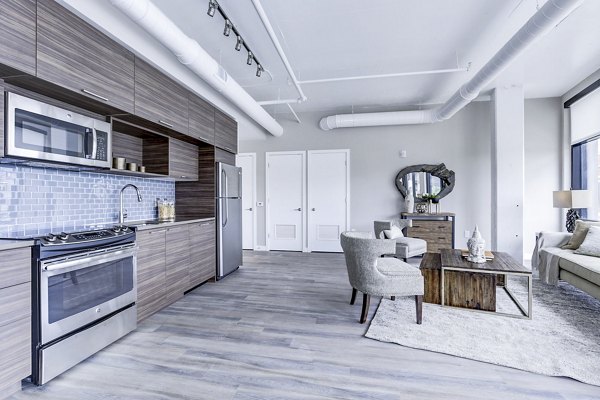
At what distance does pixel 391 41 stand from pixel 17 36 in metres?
3.32

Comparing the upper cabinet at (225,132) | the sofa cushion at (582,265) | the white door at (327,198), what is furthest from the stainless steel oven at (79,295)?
the sofa cushion at (582,265)

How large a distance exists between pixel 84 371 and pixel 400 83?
5.04 metres

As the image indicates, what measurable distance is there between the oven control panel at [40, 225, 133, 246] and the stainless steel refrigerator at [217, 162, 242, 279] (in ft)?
5.31

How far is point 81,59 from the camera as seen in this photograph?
82.1 inches

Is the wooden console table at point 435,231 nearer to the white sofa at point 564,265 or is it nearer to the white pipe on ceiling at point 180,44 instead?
the white sofa at point 564,265

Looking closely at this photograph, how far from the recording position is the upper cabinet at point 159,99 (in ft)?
→ 8.75

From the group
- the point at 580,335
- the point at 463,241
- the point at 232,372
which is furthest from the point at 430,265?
the point at 463,241

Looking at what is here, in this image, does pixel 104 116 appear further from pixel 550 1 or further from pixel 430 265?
pixel 550 1

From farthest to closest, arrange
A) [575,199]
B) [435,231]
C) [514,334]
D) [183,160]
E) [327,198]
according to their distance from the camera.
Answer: [327,198], [435,231], [575,199], [183,160], [514,334]

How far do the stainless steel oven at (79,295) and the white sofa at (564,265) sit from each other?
13.7 feet

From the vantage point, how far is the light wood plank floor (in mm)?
1729

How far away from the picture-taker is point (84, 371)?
1.96 metres

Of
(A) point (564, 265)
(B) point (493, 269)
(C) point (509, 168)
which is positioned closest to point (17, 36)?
(B) point (493, 269)

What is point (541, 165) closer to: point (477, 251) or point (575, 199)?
point (575, 199)
